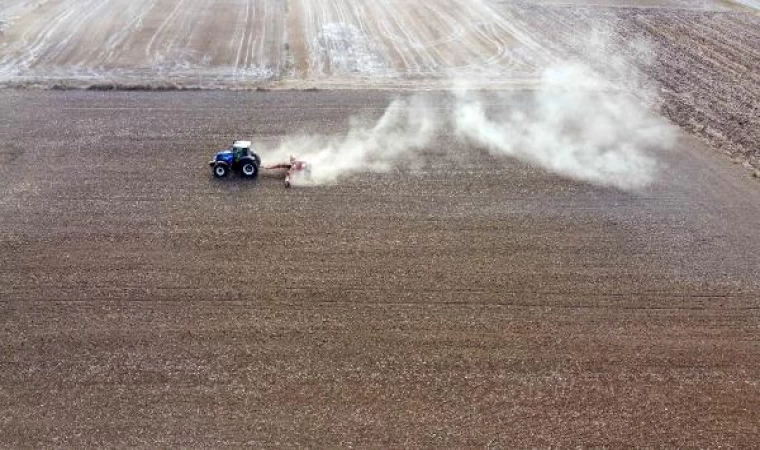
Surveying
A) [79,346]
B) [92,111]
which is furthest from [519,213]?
[92,111]

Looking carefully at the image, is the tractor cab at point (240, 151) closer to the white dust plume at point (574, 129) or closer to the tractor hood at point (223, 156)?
the tractor hood at point (223, 156)

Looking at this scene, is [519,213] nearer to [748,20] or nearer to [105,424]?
[105,424]

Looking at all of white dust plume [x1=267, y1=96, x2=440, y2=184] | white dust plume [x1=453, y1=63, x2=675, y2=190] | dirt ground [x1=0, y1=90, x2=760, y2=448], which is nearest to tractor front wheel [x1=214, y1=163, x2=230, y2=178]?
dirt ground [x1=0, y1=90, x2=760, y2=448]

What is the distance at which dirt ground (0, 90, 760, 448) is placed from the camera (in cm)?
1215

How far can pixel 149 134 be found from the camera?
22.1m

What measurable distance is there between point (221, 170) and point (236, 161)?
572 millimetres

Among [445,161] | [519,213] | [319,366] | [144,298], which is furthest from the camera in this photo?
[445,161]

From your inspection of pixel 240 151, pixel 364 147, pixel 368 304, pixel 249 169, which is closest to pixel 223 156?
pixel 240 151

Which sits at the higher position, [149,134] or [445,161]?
[149,134]

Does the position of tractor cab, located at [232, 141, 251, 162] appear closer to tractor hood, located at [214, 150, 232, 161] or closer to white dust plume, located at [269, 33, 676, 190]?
tractor hood, located at [214, 150, 232, 161]

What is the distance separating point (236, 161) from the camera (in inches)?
775

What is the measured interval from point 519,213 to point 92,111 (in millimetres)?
17083

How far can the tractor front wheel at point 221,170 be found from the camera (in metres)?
19.6

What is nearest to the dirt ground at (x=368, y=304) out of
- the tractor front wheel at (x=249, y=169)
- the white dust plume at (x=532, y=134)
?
the tractor front wheel at (x=249, y=169)
